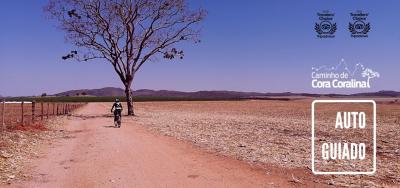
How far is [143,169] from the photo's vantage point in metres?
13.0

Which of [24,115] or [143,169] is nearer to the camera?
[143,169]

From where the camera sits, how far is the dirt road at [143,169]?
36.8ft

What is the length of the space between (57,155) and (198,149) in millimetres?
4691

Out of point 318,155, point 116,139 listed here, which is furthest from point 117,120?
point 318,155

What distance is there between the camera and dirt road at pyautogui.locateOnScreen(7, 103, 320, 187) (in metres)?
11.2

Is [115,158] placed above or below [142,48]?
below

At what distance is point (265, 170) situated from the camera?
42.0 feet

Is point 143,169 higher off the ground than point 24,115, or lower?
lower

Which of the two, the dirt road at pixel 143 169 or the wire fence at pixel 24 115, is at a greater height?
the wire fence at pixel 24 115

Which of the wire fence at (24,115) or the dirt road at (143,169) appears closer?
the dirt road at (143,169)

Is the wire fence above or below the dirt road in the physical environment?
above

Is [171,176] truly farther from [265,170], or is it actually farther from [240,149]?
[240,149]

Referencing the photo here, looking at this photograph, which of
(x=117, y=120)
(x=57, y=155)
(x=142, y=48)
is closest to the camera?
(x=57, y=155)

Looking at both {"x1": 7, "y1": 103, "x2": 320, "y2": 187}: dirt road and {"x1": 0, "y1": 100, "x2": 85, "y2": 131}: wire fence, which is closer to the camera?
{"x1": 7, "y1": 103, "x2": 320, "y2": 187}: dirt road
